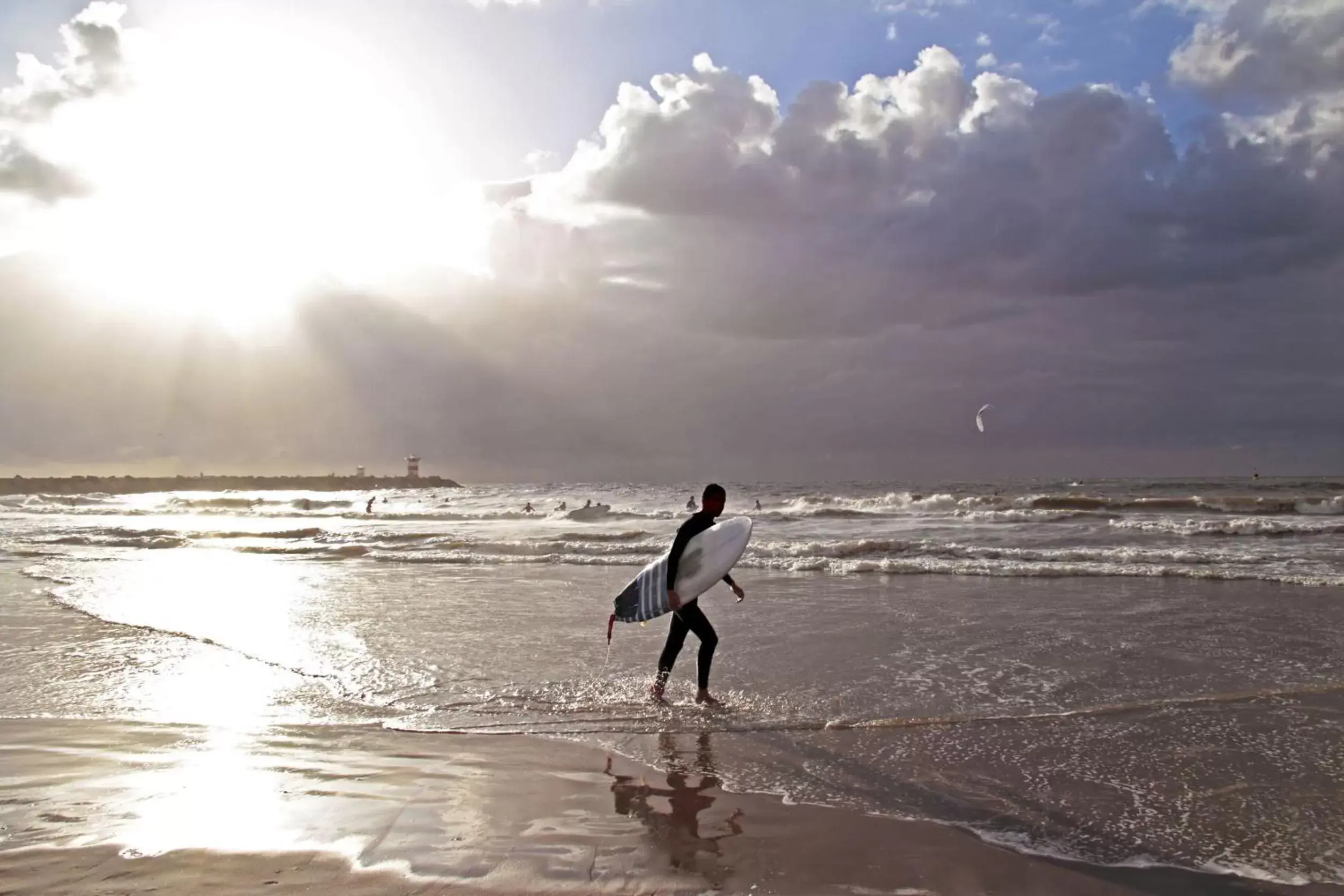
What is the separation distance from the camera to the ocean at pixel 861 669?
15.8 ft

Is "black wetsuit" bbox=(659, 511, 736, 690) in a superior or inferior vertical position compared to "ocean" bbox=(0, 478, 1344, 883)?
superior

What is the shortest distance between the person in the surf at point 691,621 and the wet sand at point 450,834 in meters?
1.55

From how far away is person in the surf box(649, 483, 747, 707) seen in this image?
708 centimetres

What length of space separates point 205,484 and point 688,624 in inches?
4047

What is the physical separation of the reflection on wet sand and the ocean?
188 mm

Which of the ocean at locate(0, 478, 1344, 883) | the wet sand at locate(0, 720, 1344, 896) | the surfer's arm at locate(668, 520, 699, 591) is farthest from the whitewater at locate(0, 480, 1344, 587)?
the wet sand at locate(0, 720, 1344, 896)

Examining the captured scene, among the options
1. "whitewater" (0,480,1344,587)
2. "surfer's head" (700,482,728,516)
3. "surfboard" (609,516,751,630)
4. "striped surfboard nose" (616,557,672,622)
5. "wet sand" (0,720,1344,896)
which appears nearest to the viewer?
"wet sand" (0,720,1344,896)

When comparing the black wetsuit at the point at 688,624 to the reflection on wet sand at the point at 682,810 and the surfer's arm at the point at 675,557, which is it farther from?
the reflection on wet sand at the point at 682,810

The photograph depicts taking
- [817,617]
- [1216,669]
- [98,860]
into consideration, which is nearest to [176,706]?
[98,860]

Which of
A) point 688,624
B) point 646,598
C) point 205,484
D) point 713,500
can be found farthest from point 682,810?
point 205,484

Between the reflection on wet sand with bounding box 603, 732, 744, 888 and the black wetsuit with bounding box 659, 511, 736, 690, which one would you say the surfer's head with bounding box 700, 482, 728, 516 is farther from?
the reflection on wet sand with bounding box 603, 732, 744, 888

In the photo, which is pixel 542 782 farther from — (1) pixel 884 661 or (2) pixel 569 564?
(2) pixel 569 564

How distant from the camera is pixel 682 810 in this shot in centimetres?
451

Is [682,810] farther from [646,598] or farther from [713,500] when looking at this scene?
[646,598]
